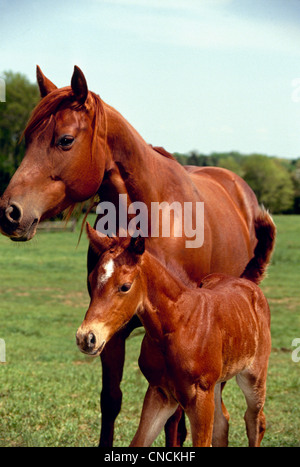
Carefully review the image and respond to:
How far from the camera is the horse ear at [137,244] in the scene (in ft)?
9.19

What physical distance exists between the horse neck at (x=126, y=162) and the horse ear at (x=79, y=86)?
24 centimetres

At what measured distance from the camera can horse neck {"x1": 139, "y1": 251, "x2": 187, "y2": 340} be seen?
2.96 meters

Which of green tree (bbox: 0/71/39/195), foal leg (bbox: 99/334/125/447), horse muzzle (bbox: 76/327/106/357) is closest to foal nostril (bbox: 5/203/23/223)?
horse muzzle (bbox: 76/327/106/357)

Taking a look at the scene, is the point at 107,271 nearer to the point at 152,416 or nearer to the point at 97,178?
the point at 97,178

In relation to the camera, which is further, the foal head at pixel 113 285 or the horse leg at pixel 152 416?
the horse leg at pixel 152 416

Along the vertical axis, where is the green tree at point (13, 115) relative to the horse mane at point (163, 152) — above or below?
below

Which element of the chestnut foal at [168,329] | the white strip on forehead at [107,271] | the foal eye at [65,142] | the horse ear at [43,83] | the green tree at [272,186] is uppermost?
the horse ear at [43,83]

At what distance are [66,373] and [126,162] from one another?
6176 mm

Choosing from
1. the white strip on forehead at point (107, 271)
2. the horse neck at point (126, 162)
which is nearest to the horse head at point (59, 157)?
the horse neck at point (126, 162)

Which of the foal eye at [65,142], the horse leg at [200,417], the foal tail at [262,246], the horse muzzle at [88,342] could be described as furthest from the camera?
the foal tail at [262,246]

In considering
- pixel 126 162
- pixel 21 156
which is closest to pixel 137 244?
pixel 126 162

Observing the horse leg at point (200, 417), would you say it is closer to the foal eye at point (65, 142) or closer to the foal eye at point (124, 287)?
the foal eye at point (124, 287)

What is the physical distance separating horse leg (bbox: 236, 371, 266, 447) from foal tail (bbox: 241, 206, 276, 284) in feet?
2.31

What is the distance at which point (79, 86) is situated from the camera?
3.10 meters
